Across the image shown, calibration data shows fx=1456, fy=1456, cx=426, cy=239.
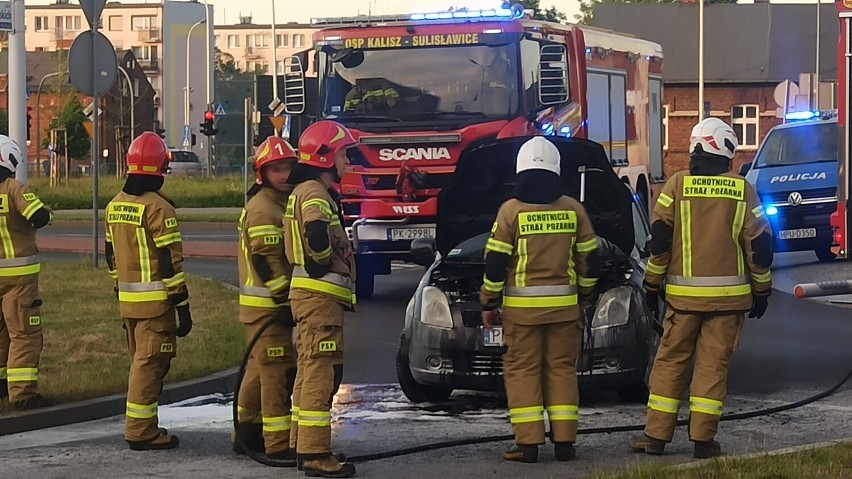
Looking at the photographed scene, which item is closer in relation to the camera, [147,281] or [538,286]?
[538,286]

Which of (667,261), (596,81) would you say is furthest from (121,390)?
(596,81)

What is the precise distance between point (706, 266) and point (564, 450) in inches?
49.4

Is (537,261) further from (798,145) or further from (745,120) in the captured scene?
(745,120)

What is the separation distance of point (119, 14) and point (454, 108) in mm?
134093

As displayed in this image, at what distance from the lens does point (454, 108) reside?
16.1m

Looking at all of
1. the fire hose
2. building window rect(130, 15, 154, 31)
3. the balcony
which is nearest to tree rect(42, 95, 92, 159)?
the balcony

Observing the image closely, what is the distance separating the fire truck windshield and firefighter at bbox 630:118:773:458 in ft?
26.7

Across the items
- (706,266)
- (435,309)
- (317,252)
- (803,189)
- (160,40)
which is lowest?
(435,309)

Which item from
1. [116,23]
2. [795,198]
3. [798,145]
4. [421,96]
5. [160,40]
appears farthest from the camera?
[116,23]

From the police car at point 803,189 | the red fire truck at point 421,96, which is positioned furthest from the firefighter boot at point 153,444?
the police car at point 803,189

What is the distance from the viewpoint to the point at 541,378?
26.1ft

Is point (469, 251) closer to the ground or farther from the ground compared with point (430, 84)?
Result: closer to the ground

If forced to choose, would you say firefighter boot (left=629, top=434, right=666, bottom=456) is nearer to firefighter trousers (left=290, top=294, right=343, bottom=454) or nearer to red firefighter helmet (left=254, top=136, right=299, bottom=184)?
firefighter trousers (left=290, top=294, right=343, bottom=454)

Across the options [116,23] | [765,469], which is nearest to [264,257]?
[765,469]
